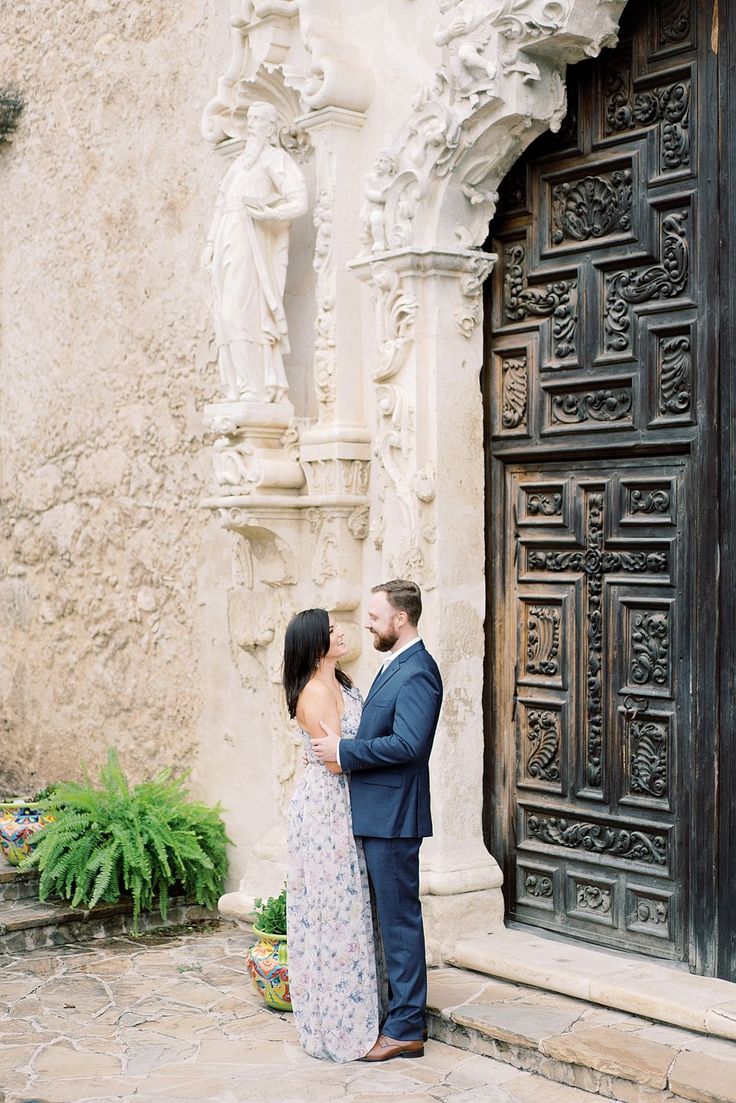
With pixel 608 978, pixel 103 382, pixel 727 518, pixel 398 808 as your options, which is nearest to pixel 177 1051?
pixel 398 808

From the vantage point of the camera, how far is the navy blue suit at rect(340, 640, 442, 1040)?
5.09 meters

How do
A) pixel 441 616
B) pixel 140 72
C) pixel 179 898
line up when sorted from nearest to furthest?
pixel 441 616, pixel 179 898, pixel 140 72

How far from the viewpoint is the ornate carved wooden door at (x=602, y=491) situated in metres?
5.56

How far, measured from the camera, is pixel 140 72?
8328 millimetres

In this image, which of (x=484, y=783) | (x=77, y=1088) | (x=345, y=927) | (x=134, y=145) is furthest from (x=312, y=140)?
(x=77, y=1088)

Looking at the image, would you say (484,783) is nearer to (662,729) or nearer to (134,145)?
(662,729)

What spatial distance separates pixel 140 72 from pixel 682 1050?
610 centimetres

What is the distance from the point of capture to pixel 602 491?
5887mm

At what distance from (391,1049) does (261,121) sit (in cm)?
412

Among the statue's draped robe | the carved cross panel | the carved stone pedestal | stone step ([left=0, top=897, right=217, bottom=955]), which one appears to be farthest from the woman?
stone step ([left=0, top=897, right=217, bottom=955])

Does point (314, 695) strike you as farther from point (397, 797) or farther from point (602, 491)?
point (602, 491)

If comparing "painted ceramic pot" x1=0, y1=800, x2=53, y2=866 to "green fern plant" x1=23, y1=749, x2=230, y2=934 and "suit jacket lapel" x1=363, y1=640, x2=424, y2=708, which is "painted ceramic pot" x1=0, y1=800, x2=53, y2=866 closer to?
"green fern plant" x1=23, y1=749, x2=230, y2=934

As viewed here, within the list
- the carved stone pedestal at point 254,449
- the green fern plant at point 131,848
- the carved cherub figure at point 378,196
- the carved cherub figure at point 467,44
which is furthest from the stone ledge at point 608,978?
the carved cherub figure at point 467,44

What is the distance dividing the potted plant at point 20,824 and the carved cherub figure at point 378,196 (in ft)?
11.1
